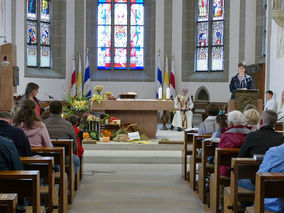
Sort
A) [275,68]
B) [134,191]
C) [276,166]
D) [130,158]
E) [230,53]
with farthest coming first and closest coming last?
[230,53] → [275,68] → [130,158] → [134,191] → [276,166]

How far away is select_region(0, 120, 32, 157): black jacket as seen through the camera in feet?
13.3

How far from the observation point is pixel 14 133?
416cm

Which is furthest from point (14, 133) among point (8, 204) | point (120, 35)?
point (120, 35)

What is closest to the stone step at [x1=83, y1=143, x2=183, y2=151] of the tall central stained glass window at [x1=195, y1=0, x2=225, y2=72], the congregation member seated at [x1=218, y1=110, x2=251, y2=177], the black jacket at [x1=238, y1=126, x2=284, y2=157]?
the congregation member seated at [x1=218, y1=110, x2=251, y2=177]

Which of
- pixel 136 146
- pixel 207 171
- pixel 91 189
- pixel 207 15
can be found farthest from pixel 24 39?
pixel 207 171

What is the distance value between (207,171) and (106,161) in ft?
10.4

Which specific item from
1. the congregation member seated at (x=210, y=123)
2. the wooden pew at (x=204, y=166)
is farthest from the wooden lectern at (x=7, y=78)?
the wooden pew at (x=204, y=166)

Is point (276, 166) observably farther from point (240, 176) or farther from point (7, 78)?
point (7, 78)

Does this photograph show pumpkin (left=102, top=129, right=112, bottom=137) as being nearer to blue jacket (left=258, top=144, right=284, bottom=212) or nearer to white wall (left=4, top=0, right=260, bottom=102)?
white wall (left=4, top=0, right=260, bottom=102)

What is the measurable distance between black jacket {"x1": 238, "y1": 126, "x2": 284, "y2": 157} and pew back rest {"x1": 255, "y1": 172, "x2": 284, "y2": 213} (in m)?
1.00

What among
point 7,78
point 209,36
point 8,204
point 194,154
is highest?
point 209,36

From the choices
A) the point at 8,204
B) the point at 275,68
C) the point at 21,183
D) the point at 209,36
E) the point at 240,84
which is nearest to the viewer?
the point at 8,204

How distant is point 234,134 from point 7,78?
7.27 meters

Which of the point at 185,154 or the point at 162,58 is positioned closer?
the point at 185,154
